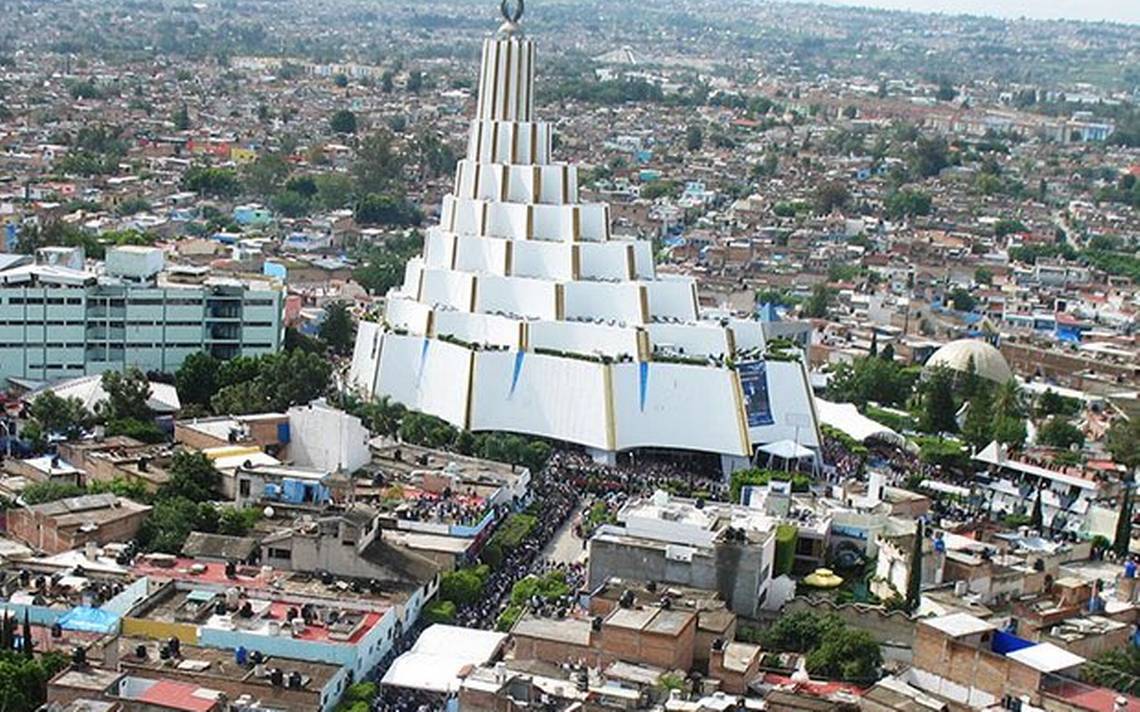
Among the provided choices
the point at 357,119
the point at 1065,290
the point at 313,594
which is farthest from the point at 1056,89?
the point at 313,594

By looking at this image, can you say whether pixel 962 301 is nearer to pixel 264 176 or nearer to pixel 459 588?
pixel 264 176

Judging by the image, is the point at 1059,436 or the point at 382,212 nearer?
the point at 1059,436

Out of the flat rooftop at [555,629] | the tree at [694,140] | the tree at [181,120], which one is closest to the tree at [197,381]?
the flat rooftop at [555,629]

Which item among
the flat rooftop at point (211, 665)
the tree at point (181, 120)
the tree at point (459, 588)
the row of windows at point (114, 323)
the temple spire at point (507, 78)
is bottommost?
the tree at point (459, 588)

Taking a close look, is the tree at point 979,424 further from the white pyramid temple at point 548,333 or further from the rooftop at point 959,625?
the rooftop at point 959,625

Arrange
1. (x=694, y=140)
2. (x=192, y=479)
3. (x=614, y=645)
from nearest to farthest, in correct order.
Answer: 1. (x=614, y=645)
2. (x=192, y=479)
3. (x=694, y=140)

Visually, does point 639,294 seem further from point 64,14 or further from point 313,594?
point 64,14

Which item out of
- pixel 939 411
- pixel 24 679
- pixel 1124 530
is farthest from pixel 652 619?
pixel 939 411
